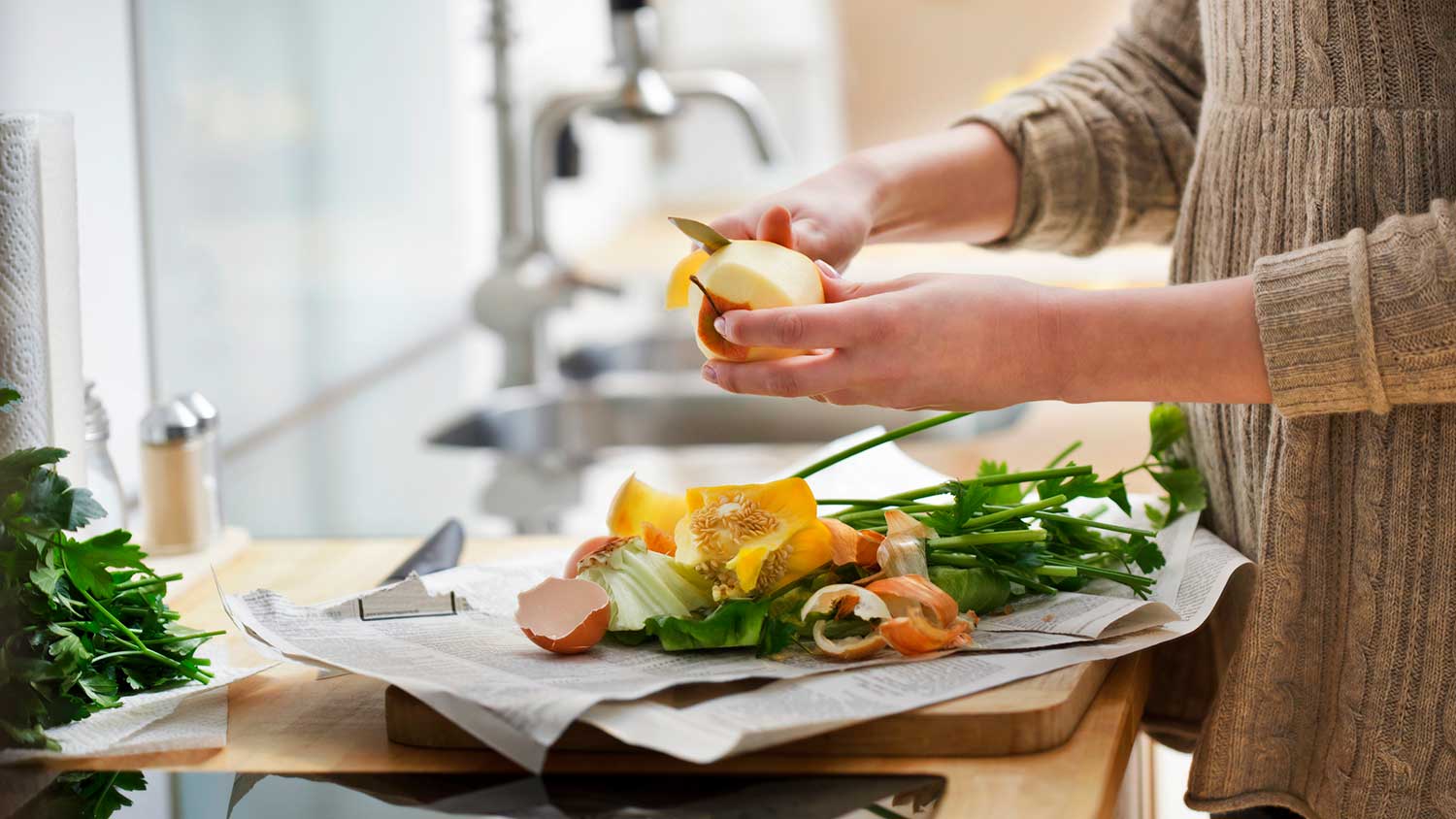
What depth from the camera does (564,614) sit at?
74 centimetres

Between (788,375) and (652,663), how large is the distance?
164mm

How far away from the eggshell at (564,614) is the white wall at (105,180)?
726 mm

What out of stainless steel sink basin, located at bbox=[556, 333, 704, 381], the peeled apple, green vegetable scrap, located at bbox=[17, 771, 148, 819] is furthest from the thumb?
stainless steel sink basin, located at bbox=[556, 333, 704, 381]

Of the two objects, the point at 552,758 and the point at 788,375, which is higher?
the point at 788,375

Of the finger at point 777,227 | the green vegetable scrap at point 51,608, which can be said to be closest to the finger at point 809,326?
the finger at point 777,227

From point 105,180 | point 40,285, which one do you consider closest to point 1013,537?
point 40,285

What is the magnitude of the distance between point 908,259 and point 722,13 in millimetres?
Result: 1705

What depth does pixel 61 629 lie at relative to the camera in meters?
0.71

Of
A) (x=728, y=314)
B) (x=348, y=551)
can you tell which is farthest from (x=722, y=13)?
(x=728, y=314)

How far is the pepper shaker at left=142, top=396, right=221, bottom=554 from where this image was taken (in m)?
1.10

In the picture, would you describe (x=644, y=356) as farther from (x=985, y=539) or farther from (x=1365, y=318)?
(x=1365, y=318)

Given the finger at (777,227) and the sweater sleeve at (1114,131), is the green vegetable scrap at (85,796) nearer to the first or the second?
the finger at (777,227)

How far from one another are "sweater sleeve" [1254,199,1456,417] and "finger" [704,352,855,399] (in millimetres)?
212

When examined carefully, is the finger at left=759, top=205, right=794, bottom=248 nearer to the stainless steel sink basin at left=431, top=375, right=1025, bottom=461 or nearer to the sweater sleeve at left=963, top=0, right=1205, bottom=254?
the sweater sleeve at left=963, top=0, right=1205, bottom=254
